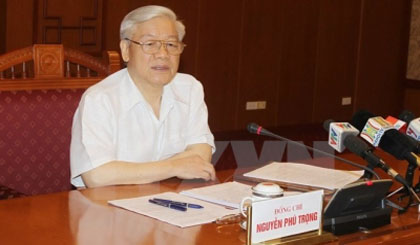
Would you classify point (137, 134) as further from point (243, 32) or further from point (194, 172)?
point (243, 32)

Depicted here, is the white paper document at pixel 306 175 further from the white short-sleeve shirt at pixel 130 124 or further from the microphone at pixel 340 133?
the white short-sleeve shirt at pixel 130 124

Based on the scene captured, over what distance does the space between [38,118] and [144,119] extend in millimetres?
401

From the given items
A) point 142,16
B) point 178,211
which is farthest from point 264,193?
point 142,16

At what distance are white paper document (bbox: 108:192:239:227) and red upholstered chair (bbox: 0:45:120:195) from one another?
741 mm

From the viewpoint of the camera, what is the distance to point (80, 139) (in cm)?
283

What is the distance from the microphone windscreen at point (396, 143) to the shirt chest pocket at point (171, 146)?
98cm

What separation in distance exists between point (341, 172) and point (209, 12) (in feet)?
15.1

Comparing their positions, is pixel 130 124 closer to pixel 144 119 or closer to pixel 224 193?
pixel 144 119

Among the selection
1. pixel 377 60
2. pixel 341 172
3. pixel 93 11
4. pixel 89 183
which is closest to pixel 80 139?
pixel 89 183

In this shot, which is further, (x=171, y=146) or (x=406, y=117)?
(x=171, y=146)

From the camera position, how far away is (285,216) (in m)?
1.99

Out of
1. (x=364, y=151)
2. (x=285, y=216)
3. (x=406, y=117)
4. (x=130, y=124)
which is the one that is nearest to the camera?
(x=285, y=216)

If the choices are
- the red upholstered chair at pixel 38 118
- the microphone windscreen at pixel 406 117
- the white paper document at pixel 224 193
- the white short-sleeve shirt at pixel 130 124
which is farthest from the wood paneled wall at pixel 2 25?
the microphone windscreen at pixel 406 117

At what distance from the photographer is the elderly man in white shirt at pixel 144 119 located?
2.76 m
